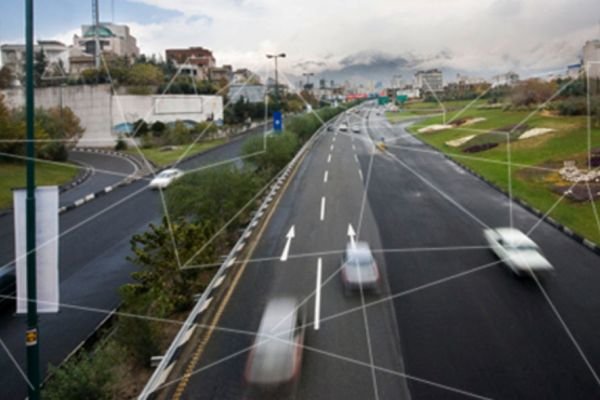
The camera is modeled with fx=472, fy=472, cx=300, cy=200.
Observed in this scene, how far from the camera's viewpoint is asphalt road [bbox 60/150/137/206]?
33.5 m

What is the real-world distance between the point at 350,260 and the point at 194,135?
A: 50481 millimetres

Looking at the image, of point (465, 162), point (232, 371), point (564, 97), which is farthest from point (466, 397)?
point (564, 97)

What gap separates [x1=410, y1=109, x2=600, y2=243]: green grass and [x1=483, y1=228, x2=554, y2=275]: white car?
4.72 m

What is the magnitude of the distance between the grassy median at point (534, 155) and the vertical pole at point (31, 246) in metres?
20.2

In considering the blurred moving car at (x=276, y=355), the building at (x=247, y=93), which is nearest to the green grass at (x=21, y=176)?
the blurred moving car at (x=276, y=355)

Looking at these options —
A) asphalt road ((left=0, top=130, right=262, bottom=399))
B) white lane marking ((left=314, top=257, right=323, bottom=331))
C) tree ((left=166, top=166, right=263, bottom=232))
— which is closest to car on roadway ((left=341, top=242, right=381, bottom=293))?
white lane marking ((left=314, top=257, right=323, bottom=331))

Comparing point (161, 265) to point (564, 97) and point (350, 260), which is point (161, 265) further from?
point (564, 97)

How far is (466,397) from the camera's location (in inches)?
382

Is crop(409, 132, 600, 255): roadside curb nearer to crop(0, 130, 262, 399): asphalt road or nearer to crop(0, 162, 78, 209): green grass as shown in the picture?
crop(0, 130, 262, 399): asphalt road

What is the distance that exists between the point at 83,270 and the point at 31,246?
38.1 feet

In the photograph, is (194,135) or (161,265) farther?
(194,135)

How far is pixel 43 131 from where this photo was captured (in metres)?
45.0

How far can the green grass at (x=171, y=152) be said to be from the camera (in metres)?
46.8

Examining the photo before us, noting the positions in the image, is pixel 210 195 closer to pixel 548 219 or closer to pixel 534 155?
pixel 548 219
